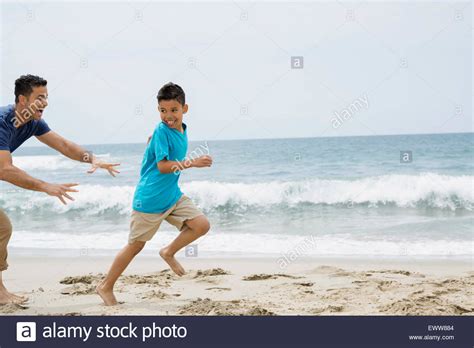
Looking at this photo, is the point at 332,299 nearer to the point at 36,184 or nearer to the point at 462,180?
the point at 36,184

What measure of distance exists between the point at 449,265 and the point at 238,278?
2.30 metres

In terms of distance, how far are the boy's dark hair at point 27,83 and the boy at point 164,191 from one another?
33.6 inches

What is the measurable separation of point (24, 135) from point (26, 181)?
0.66 meters

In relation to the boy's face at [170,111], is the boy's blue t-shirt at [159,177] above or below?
below

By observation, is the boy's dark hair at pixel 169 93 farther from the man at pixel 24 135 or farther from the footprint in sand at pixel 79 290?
the footprint in sand at pixel 79 290

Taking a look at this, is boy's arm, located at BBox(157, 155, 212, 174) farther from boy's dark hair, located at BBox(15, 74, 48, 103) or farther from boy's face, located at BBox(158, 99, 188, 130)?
boy's dark hair, located at BBox(15, 74, 48, 103)

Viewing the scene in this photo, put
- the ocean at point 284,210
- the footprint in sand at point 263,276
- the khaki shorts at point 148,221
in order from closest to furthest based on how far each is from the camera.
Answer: the khaki shorts at point 148,221
the footprint in sand at point 263,276
the ocean at point 284,210

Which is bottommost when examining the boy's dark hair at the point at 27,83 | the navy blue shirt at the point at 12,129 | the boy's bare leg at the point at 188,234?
the boy's bare leg at the point at 188,234

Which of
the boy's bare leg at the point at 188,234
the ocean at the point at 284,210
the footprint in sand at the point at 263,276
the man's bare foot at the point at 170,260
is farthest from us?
the ocean at the point at 284,210

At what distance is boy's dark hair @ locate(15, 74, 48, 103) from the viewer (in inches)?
151

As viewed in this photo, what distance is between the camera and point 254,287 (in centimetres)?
466

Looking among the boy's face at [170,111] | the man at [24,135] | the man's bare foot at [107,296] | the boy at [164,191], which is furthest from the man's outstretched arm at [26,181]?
the man's bare foot at [107,296]

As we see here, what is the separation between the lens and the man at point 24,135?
141 inches

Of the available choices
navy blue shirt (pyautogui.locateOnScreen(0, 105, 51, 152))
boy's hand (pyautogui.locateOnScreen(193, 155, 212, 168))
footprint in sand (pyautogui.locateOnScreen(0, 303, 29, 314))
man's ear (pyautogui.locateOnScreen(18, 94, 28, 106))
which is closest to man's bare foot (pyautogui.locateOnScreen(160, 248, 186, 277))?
boy's hand (pyautogui.locateOnScreen(193, 155, 212, 168))
